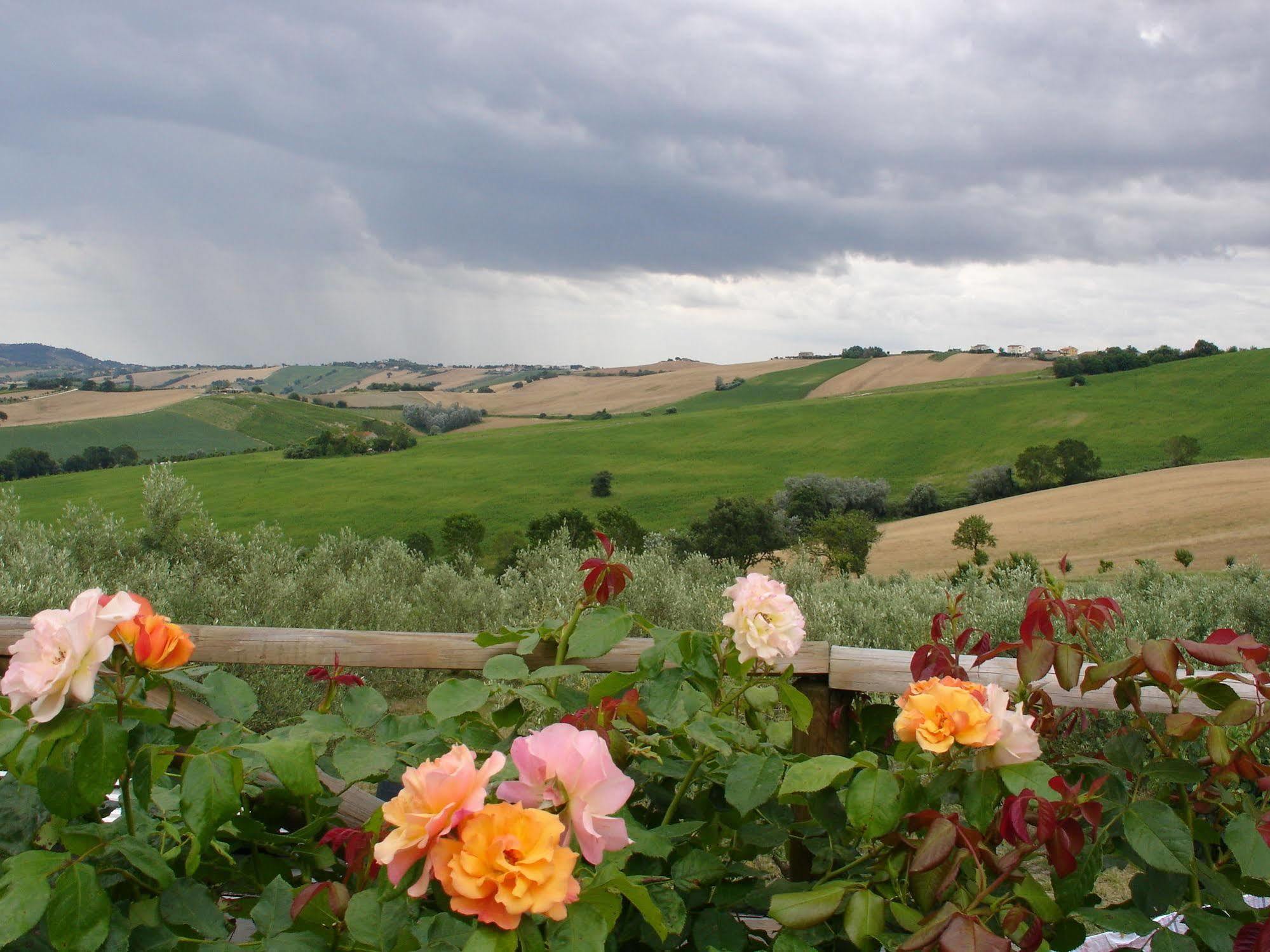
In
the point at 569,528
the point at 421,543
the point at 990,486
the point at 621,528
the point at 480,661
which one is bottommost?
the point at 421,543

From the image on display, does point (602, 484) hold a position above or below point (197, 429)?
below

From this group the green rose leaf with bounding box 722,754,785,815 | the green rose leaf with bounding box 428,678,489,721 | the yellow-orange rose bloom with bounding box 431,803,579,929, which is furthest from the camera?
the green rose leaf with bounding box 428,678,489,721

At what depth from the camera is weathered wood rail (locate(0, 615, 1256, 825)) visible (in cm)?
183

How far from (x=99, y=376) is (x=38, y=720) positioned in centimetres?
9110

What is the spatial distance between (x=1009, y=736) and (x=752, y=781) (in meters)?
0.37

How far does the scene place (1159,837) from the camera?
3.65 feet

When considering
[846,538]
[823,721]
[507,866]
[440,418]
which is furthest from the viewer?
[440,418]

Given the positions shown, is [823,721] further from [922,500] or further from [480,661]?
[922,500]

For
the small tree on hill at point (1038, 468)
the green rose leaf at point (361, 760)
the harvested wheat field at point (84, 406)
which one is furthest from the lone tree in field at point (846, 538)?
the harvested wheat field at point (84, 406)

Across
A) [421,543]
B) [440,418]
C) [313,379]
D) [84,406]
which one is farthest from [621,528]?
[313,379]

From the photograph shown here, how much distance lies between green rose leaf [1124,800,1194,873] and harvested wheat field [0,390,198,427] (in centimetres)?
5675

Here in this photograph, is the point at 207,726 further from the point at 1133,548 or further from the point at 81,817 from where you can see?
the point at 1133,548

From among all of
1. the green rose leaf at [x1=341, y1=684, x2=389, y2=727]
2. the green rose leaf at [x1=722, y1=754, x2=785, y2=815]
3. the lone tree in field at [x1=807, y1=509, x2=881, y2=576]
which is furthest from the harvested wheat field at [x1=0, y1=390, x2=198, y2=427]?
the green rose leaf at [x1=722, y1=754, x2=785, y2=815]

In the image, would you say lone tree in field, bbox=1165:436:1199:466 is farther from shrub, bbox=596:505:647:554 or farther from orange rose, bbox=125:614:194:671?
orange rose, bbox=125:614:194:671
